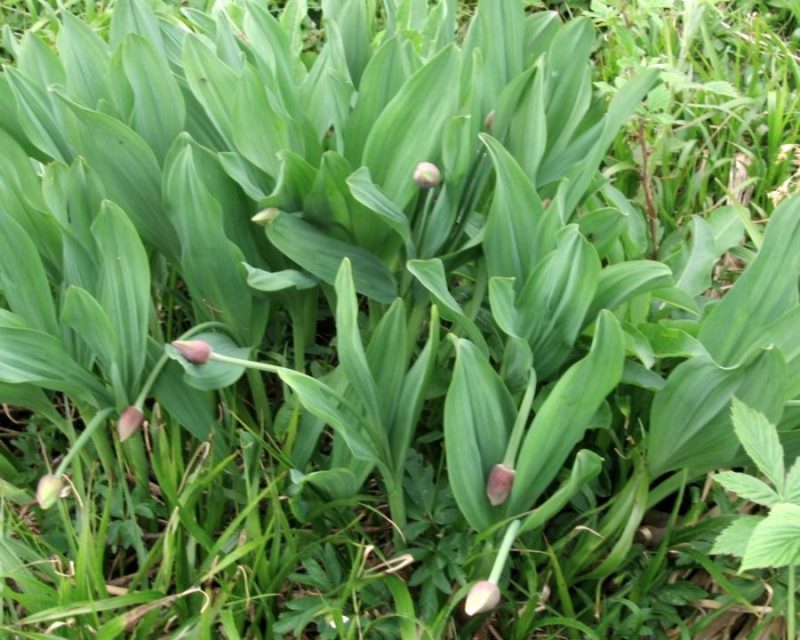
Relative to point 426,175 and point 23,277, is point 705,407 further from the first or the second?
point 23,277

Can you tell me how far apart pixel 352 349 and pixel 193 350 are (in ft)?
0.63

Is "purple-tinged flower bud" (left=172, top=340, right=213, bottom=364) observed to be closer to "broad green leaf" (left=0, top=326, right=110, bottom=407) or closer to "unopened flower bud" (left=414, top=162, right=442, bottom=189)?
"broad green leaf" (left=0, top=326, right=110, bottom=407)

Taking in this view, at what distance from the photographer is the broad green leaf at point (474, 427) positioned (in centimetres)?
106

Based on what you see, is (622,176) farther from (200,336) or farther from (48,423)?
(48,423)

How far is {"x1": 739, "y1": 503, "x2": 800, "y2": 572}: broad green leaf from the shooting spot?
96cm

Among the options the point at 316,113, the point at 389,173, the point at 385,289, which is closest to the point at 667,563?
the point at 385,289

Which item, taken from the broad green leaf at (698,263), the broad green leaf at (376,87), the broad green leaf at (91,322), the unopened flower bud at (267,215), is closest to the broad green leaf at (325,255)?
the unopened flower bud at (267,215)

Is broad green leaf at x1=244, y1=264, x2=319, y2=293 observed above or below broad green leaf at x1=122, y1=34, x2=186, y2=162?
below

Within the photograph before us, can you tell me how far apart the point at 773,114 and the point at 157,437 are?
4.65ft

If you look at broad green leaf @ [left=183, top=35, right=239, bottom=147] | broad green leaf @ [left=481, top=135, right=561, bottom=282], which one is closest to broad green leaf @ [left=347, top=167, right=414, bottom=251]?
broad green leaf @ [left=481, top=135, right=561, bottom=282]

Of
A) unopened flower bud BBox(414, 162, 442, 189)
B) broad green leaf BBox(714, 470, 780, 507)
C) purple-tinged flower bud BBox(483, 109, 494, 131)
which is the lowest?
broad green leaf BBox(714, 470, 780, 507)

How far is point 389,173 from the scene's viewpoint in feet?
4.19

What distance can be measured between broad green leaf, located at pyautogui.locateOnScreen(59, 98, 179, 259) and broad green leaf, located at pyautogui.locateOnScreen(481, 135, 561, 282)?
46 cm

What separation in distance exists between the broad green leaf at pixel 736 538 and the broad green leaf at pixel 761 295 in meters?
0.20
